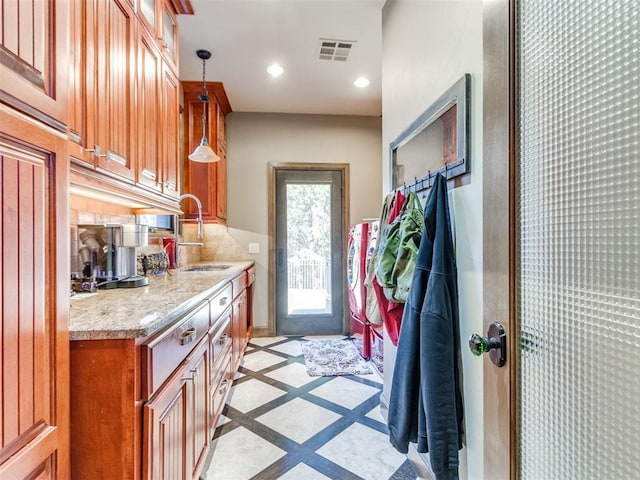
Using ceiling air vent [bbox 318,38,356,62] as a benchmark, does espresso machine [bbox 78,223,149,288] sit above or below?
below

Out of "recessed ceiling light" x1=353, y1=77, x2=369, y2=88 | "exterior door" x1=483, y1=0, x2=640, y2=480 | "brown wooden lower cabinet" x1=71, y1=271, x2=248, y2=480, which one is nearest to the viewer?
"exterior door" x1=483, y1=0, x2=640, y2=480

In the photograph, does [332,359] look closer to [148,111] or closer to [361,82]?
[148,111]

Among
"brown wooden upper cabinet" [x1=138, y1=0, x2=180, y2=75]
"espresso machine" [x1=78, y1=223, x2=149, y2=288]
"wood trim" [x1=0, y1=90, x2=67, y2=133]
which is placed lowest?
"espresso machine" [x1=78, y1=223, x2=149, y2=288]

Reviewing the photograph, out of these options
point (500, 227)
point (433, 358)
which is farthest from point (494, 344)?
point (433, 358)

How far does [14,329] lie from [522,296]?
3.32 feet

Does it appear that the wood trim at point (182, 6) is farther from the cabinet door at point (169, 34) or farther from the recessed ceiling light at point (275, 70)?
the recessed ceiling light at point (275, 70)

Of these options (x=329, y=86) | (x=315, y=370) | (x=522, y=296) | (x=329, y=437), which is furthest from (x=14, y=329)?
(x=329, y=86)

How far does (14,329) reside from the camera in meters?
0.62

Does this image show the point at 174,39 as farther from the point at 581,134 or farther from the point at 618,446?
the point at 618,446

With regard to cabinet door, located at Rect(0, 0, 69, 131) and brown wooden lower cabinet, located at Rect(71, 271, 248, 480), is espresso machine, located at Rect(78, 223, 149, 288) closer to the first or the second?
brown wooden lower cabinet, located at Rect(71, 271, 248, 480)

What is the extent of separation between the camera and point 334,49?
267cm

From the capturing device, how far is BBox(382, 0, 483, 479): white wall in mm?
1182

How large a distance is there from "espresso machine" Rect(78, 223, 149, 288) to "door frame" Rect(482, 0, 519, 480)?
61.4 inches

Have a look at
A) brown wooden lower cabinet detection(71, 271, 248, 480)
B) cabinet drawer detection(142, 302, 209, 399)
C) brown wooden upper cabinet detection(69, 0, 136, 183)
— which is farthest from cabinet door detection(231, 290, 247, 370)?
brown wooden upper cabinet detection(69, 0, 136, 183)
